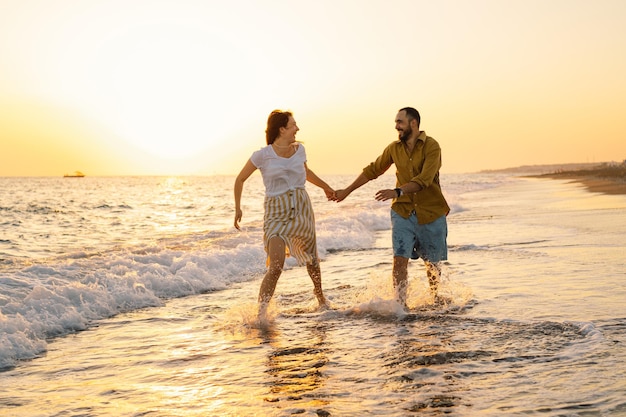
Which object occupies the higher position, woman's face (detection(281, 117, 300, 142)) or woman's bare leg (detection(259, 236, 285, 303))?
woman's face (detection(281, 117, 300, 142))

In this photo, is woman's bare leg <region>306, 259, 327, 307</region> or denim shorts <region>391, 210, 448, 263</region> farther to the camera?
woman's bare leg <region>306, 259, 327, 307</region>

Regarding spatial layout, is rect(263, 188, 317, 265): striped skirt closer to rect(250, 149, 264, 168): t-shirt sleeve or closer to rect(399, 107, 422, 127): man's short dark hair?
rect(250, 149, 264, 168): t-shirt sleeve

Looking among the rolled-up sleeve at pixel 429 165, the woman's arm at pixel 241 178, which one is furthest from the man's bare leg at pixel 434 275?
the woman's arm at pixel 241 178

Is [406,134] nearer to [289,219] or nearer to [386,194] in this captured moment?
[386,194]

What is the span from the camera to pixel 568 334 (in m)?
5.09

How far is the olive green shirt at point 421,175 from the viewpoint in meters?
6.43

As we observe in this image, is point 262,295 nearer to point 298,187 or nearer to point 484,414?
point 298,187

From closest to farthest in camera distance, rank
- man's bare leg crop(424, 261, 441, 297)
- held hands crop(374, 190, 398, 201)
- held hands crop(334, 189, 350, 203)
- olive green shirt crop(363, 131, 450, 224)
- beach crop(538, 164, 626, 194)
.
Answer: held hands crop(374, 190, 398, 201) < olive green shirt crop(363, 131, 450, 224) < man's bare leg crop(424, 261, 441, 297) < held hands crop(334, 189, 350, 203) < beach crop(538, 164, 626, 194)

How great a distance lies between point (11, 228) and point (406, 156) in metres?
18.4

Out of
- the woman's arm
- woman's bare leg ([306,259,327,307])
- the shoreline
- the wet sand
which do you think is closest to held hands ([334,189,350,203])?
woman's bare leg ([306,259,327,307])

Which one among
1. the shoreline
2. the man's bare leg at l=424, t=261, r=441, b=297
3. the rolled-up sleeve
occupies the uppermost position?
the rolled-up sleeve

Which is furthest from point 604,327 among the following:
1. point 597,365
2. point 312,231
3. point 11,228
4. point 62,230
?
point 11,228

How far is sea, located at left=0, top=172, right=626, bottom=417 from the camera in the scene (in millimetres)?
3875

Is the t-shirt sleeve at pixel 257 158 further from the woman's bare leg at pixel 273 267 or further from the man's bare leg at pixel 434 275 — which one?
the man's bare leg at pixel 434 275
